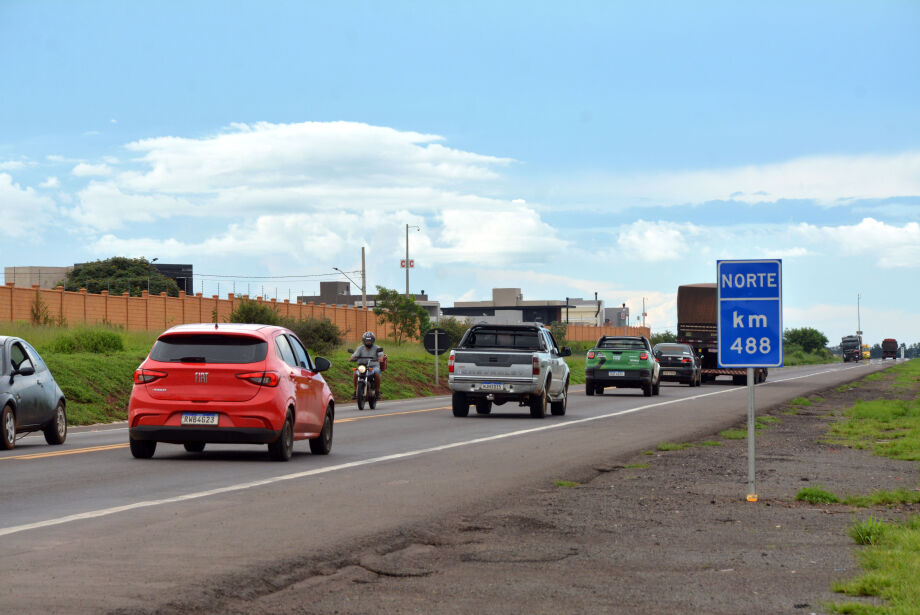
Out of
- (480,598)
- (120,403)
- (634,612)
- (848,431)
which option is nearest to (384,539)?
(480,598)

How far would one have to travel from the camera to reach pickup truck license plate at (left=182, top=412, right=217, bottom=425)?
15.6m

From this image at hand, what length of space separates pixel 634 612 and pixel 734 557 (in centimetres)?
216

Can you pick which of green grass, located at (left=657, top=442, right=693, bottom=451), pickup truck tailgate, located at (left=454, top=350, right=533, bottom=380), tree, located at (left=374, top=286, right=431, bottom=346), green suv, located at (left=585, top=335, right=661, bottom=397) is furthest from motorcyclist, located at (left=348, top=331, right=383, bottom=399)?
tree, located at (left=374, top=286, right=431, bottom=346)

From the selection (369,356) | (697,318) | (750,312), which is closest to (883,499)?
(750,312)

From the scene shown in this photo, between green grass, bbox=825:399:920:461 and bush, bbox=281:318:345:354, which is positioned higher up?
bush, bbox=281:318:345:354

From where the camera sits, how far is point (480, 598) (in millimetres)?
7281

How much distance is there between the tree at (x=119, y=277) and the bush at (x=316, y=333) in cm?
4942

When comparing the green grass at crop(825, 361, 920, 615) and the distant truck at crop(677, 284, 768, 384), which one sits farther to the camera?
the distant truck at crop(677, 284, 768, 384)

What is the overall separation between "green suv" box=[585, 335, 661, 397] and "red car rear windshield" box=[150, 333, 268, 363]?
25.1 metres

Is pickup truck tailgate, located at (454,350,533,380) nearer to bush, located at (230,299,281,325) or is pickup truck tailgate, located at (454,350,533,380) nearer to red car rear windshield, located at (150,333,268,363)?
red car rear windshield, located at (150,333,268,363)

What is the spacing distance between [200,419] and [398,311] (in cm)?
6655

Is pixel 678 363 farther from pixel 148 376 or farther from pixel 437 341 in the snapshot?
pixel 148 376

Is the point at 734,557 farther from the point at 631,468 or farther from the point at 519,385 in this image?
the point at 519,385

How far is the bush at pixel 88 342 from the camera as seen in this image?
3741cm
